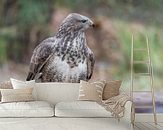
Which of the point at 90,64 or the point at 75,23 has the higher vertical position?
the point at 75,23

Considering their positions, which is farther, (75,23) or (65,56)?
(75,23)

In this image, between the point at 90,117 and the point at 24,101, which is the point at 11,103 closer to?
the point at 24,101

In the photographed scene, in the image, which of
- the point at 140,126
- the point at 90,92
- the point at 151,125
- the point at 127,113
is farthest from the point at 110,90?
the point at 151,125

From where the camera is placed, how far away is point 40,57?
17.2ft

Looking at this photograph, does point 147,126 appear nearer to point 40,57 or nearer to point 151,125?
point 151,125

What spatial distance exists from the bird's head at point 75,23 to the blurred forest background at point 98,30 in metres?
0.09

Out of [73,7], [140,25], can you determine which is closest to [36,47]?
[73,7]

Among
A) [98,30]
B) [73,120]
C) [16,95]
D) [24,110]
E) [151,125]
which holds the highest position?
[98,30]

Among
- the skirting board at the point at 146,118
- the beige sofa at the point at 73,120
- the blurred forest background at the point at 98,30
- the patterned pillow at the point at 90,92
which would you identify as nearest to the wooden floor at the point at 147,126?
the skirting board at the point at 146,118

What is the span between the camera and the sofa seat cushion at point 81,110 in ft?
13.1

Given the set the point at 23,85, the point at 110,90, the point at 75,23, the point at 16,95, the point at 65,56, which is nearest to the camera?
the point at 16,95

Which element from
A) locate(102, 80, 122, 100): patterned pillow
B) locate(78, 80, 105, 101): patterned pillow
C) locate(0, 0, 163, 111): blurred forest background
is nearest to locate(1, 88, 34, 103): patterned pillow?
locate(78, 80, 105, 101): patterned pillow

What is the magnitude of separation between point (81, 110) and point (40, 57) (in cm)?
148

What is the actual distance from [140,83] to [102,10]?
4.04 feet
